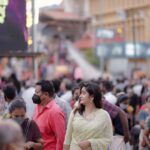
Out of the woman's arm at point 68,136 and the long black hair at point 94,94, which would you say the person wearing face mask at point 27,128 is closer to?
the woman's arm at point 68,136

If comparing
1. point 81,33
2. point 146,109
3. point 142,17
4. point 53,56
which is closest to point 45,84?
point 146,109

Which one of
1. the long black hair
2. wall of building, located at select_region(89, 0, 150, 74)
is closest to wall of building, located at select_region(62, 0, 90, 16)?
wall of building, located at select_region(89, 0, 150, 74)

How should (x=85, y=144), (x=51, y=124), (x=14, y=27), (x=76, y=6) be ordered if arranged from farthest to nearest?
(x=76, y=6), (x=14, y=27), (x=51, y=124), (x=85, y=144)

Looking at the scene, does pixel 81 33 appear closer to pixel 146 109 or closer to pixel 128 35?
pixel 128 35

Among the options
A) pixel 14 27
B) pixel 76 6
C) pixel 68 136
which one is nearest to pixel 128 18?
pixel 76 6

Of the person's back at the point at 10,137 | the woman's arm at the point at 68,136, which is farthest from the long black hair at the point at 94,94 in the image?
the person's back at the point at 10,137

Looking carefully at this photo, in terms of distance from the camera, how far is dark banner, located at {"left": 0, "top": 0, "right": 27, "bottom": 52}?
44.6 feet

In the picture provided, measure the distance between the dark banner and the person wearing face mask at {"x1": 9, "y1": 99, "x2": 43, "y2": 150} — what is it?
6.14m

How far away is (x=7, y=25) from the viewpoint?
1368 cm

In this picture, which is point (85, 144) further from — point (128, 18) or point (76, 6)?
point (76, 6)

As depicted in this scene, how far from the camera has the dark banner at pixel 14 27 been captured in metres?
13.6

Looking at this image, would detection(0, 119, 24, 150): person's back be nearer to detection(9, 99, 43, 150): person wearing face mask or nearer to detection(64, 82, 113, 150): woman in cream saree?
detection(9, 99, 43, 150): person wearing face mask

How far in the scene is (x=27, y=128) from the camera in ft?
24.0

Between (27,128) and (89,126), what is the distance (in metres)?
0.86
